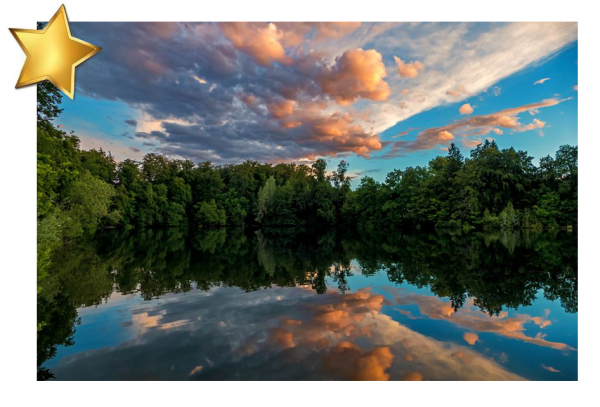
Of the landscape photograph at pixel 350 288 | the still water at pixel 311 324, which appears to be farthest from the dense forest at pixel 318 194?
the still water at pixel 311 324

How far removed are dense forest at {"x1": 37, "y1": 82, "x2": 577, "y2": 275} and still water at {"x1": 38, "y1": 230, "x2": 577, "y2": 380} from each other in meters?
13.6

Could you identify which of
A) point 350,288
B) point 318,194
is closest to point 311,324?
point 350,288

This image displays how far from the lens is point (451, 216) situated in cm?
3347

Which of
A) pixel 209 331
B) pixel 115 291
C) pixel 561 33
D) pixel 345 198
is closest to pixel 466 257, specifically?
pixel 561 33

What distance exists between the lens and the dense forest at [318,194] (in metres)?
26.7

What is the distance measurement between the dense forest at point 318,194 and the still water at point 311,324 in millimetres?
13555

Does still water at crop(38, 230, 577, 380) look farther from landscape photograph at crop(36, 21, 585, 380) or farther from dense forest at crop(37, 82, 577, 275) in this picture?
dense forest at crop(37, 82, 577, 275)

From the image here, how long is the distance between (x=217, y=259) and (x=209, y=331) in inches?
321

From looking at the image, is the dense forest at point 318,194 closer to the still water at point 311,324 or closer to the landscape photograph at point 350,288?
the landscape photograph at point 350,288

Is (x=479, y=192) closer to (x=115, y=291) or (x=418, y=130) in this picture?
(x=418, y=130)

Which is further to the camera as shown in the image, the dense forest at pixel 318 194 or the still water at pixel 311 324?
the dense forest at pixel 318 194

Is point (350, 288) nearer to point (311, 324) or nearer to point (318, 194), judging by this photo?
point (311, 324)

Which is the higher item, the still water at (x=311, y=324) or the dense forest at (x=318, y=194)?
the dense forest at (x=318, y=194)

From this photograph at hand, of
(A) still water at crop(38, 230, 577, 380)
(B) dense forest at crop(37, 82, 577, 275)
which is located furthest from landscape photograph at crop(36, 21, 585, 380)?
(B) dense forest at crop(37, 82, 577, 275)
